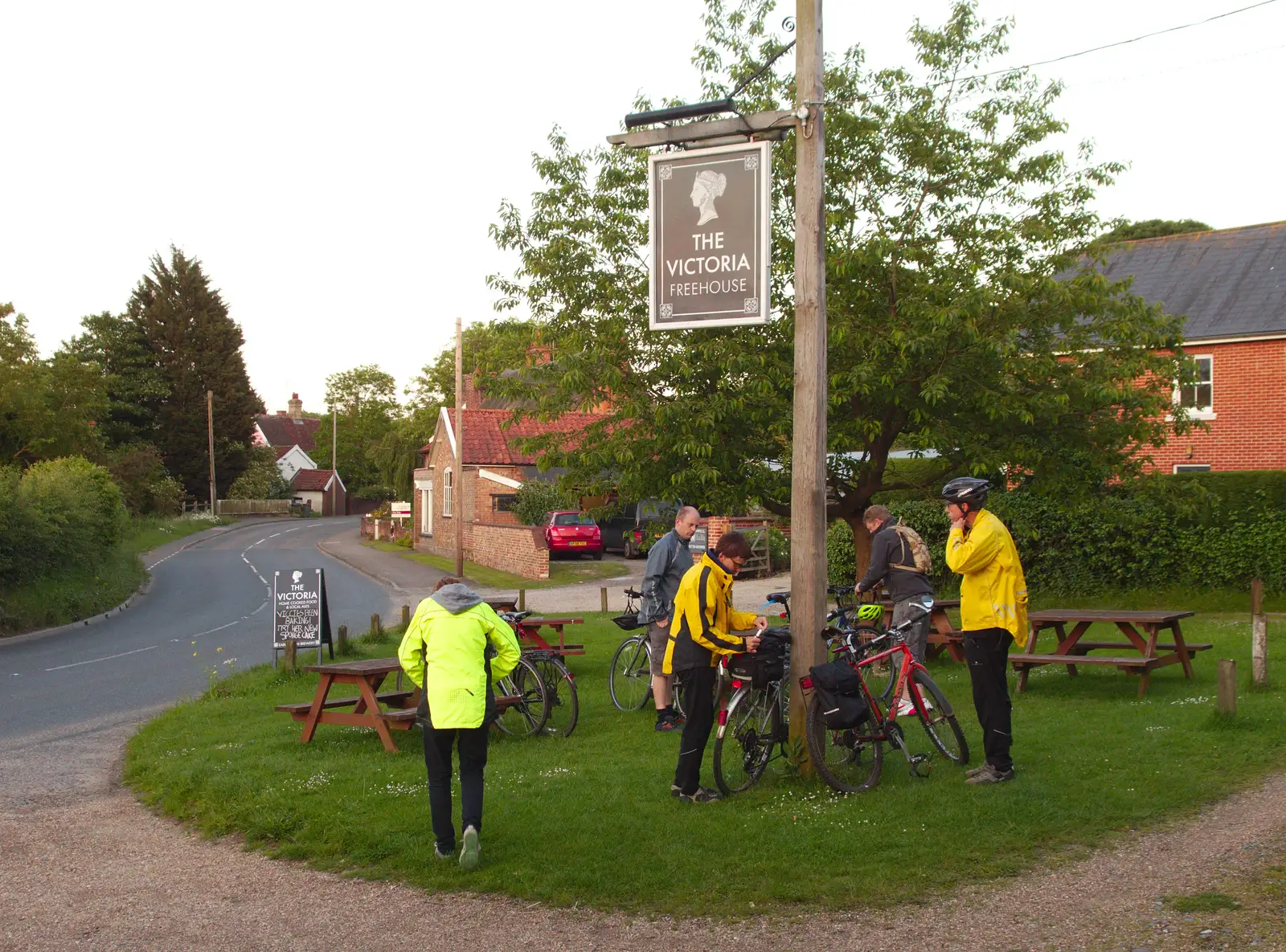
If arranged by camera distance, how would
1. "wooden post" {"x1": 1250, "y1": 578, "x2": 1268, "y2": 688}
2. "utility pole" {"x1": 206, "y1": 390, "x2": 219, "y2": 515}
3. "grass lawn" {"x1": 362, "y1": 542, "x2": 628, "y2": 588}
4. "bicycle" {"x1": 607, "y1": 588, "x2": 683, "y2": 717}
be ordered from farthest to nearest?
"utility pole" {"x1": 206, "y1": 390, "x2": 219, "y2": 515} → "grass lawn" {"x1": 362, "y1": 542, "x2": 628, "y2": 588} → "bicycle" {"x1": 607, "y1": 588, "x2": 683, "y2": 717} → "wooden post" {"x1": 1250, "y1": 578, "x2": 1268, "y2": 688}

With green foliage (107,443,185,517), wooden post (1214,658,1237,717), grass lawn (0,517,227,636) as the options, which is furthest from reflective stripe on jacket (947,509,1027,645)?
green foliage (107,443,185,517)

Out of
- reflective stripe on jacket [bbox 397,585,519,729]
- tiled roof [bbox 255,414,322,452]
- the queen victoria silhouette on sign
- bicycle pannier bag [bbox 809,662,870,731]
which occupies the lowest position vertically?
bicycle pannier bag [bbox 809,662,870,731]

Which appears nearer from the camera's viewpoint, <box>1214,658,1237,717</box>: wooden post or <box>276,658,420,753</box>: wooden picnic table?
<box>1214,658,1237,717</box>: wooden post

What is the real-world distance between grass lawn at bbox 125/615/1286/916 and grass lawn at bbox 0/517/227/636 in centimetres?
1491

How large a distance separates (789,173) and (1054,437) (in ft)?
14.0

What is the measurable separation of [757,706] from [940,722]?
1.29 metres

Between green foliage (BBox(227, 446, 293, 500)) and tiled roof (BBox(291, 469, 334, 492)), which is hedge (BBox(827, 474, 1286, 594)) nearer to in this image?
green foliage (BBox(227, 446, 293, 500))

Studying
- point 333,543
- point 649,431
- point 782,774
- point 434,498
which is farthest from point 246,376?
point 782,774

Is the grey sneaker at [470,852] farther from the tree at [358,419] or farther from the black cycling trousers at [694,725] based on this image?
the tree at [358,419]

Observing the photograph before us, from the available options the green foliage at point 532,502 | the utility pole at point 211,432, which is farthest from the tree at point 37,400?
the utility pole at point 211,432

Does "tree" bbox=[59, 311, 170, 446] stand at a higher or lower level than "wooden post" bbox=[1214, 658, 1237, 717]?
higher

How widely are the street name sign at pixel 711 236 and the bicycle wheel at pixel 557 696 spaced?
3.60 metres

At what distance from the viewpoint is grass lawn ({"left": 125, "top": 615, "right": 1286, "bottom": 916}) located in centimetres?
576

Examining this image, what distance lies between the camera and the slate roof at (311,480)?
98625 mm
